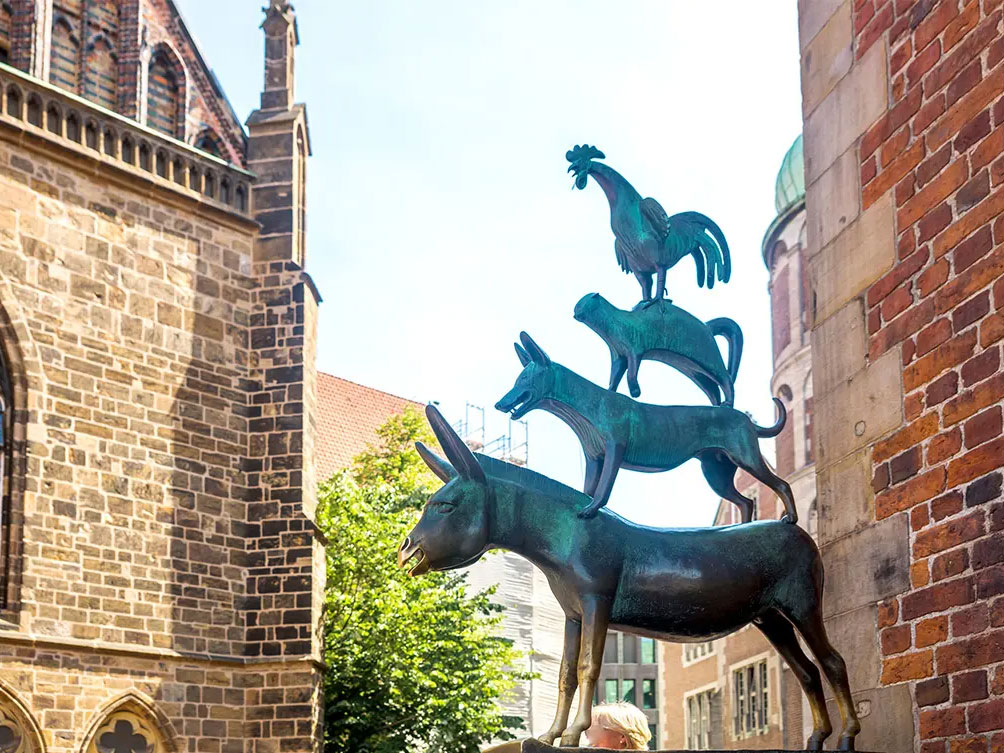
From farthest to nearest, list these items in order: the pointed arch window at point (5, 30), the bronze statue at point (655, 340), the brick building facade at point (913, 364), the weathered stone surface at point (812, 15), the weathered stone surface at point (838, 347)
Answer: the pointed arch window at point (5, 30), the weathered stone surface at point (812, 15), the weathered stone surface at point (838, 347), the brick building facade at point (913, 364), the bronze statue at point (655, 340)

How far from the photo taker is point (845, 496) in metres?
5.45

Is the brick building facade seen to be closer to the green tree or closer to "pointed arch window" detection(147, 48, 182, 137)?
"pointed arch window" detection(147, 48, 182, 137)

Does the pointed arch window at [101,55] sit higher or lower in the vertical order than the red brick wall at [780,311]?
lower

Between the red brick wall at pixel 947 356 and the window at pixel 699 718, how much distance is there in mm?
39235

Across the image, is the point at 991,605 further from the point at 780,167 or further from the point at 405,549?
the point at 780,167

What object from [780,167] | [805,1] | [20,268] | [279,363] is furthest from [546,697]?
[805,1]

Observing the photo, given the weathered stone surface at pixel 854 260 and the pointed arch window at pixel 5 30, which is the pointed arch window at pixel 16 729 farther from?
the weathered stone surface at pixel 854 260

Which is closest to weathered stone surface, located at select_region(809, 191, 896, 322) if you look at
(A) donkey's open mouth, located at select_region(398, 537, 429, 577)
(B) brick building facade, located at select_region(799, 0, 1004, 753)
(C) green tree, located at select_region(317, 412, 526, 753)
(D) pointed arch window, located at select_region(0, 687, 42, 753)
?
(B) brick building facade, located at select_region(799, 0, 1004, 753)

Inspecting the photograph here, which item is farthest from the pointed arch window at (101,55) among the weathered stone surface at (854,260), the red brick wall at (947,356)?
the red brick wall at (947,356)

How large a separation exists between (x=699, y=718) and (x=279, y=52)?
98.5 feet

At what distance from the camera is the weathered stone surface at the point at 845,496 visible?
5320mm

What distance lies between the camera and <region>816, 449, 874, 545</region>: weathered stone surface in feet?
17.5

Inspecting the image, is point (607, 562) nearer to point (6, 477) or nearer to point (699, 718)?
point (6, 477)

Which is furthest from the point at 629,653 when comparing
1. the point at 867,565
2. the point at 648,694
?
the point at 867,565
